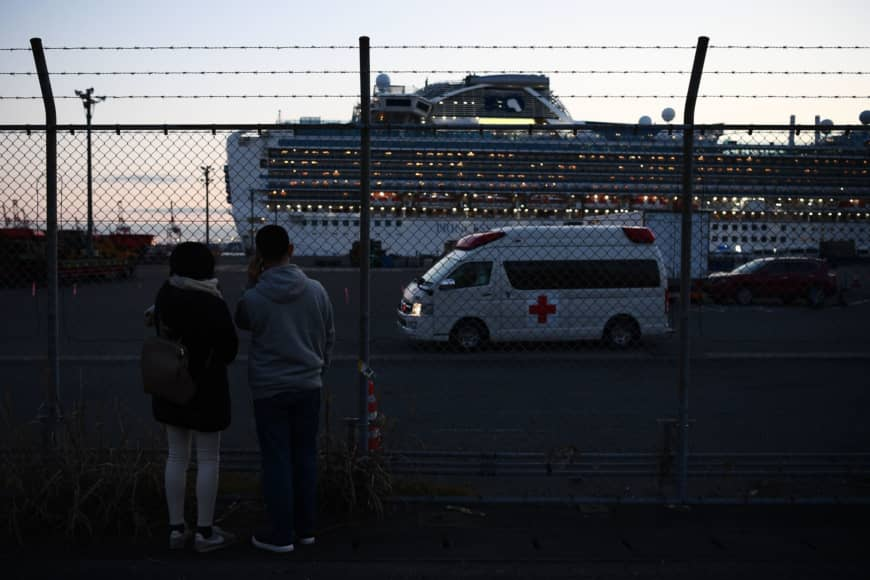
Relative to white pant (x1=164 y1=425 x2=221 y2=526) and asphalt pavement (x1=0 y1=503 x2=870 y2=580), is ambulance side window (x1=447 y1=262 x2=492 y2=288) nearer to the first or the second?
asphalt pavement (x1=0 y1=503 x2=870 y2=580)

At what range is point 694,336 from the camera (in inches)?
639

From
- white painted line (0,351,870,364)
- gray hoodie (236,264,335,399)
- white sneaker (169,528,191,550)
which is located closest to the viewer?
gray hoodie (236,264,335,399)

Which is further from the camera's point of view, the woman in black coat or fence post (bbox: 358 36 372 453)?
fence post (bbox: 358 36 372 453)

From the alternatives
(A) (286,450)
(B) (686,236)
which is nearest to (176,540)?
(A) (286,450)

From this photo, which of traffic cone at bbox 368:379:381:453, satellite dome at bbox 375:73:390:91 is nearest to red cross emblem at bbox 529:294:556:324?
traffic cone at bbox 368:379:381:453

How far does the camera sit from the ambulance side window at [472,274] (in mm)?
13102

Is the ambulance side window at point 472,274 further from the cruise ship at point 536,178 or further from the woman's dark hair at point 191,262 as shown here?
the woman's dark hair at point 191,262

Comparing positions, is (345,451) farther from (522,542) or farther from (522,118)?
(522,118)

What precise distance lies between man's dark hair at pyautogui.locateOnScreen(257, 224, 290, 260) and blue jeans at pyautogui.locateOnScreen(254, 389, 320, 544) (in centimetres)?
74

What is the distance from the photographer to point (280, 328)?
4.01 meters

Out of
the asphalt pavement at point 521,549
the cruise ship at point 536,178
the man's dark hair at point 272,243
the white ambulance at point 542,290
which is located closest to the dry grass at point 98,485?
the asphalt pavement at point 521,549

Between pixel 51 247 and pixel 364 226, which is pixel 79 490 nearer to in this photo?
pixel 51 247

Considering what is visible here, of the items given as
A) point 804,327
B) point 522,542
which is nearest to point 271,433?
point 522,542

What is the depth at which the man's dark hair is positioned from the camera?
13.3 ft
